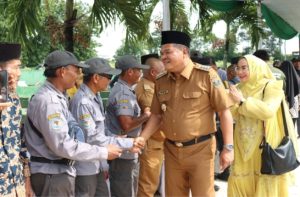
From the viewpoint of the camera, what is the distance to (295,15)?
7629 mm

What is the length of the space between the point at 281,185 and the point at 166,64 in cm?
161

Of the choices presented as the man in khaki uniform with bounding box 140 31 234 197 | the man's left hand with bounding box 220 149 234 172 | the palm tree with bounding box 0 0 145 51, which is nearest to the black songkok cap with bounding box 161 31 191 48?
the man in khaki uniform with bounding box 140 31 234 197

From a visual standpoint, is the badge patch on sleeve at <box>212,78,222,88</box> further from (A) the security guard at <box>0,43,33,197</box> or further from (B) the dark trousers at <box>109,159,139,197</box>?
(A) the security guard at <box>0,43,33,197</box>

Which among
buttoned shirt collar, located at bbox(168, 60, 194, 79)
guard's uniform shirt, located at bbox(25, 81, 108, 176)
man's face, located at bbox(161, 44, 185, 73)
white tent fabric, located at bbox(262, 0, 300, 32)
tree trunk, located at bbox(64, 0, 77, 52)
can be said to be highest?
white tent fabric, located at bbox(262, 0, 300, 32)

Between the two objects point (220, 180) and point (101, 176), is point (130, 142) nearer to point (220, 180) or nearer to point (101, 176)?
point (101, 176)

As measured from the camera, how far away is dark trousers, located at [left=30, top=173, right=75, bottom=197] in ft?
8.64

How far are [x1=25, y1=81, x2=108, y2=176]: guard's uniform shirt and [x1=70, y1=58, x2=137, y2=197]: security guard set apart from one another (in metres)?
0.27

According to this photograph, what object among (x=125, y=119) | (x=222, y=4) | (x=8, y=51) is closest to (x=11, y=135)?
(x=8, y=51)

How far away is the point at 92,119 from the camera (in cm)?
302

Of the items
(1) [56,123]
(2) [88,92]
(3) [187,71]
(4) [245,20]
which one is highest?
(4) [245,20]

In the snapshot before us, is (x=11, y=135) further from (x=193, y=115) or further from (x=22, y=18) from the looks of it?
(x=22, y=18)

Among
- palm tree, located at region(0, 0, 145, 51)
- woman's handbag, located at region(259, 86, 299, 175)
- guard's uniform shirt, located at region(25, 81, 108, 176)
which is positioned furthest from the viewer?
palm tree, located at region(0, 0, 145, 51)

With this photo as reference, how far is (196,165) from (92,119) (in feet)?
2.72

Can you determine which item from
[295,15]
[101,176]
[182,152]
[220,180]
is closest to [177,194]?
[182,152]
